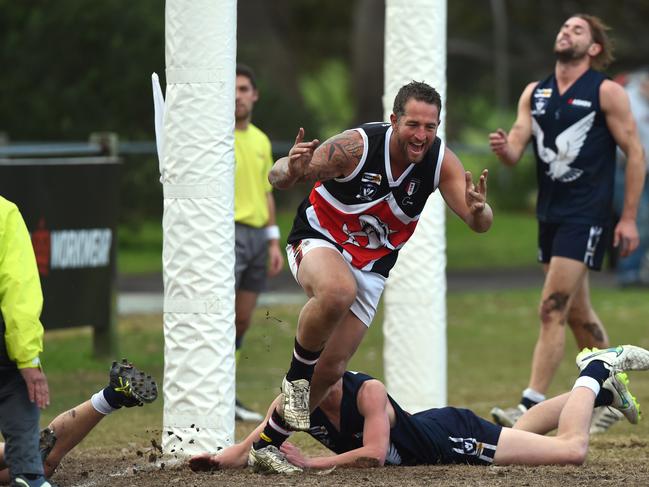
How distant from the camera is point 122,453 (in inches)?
340

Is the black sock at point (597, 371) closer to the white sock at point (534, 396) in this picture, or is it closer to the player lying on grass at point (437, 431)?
the player lying on grass at point (437, 431)

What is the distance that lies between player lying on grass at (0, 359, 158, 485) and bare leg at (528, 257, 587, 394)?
10.7 feet

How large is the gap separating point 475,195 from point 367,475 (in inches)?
59.8

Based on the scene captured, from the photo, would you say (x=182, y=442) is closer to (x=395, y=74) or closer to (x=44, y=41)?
(x=395, y=74)

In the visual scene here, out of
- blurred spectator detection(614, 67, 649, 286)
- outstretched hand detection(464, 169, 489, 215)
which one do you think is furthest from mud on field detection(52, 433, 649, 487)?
blurred spectator detection(614, 67, 649, 286)

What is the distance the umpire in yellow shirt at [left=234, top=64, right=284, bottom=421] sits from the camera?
1073 cm

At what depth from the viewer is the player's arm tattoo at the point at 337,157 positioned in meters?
7.21

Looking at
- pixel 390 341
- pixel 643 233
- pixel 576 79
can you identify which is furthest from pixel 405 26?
pixel 643 233

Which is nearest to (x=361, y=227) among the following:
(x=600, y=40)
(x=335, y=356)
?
(x=335, y=356)

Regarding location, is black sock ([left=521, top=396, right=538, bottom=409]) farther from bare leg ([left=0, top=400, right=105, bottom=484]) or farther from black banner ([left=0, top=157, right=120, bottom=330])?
black banner ([left=0, top=157, right=120, bottom=330])

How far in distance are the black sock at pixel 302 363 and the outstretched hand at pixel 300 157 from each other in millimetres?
888

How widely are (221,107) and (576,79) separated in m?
2.90

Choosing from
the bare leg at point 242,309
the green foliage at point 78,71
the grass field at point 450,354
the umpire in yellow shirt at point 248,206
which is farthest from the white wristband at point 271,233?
the green foliage at point 78,71

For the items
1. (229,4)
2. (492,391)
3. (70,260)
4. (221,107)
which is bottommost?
(492,391)
